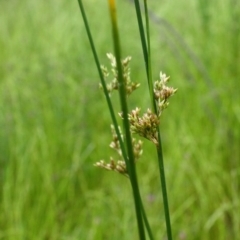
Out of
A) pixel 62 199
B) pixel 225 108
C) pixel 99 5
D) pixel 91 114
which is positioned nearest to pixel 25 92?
pixel 91 114

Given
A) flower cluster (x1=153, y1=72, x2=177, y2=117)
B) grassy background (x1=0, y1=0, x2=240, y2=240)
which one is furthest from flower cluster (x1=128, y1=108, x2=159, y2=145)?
grassy background (x1=0, y1=0, x2=240, y2=240)

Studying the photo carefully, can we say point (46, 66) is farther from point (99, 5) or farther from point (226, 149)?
point (99, 5)

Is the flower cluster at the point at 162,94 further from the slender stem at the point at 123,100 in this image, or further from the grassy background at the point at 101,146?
the grassy background at the point at 101,146

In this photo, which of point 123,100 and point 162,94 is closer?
point 123,100

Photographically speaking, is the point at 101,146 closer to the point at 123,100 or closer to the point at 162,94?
the point at 162,94

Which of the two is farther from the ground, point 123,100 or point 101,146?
point 101,146

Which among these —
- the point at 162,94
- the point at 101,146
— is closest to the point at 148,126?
the point at 162,94

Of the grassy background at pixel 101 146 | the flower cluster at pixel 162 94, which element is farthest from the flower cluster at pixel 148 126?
the grassy background at pixel 101 146

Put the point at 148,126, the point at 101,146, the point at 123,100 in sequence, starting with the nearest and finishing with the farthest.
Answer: the point at 123,100 < the point at 148,126 < the point at 101,146
